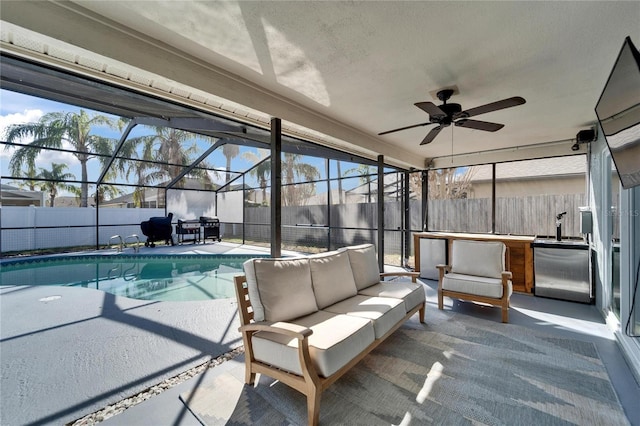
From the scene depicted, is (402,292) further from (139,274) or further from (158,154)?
(158,154)

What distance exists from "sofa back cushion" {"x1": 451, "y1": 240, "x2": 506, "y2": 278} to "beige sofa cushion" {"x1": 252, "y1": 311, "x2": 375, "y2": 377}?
2452mm

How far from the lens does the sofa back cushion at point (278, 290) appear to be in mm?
2238

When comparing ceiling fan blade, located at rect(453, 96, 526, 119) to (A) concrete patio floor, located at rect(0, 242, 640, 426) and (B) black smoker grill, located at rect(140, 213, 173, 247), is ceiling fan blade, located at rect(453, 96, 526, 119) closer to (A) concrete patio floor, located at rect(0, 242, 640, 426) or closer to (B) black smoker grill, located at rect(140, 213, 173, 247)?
(A) concrete patio floor, located at rect(0, 242, 640, 426)

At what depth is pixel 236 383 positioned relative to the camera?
220cm

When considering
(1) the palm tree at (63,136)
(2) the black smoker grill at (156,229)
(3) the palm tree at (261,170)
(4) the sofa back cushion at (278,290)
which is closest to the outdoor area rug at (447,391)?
(4) the sofa back cushion at (278,290)

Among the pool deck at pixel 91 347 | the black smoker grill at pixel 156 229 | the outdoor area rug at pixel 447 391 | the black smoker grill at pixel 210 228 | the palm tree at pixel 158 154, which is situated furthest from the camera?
the palm tree at pixel 158 154

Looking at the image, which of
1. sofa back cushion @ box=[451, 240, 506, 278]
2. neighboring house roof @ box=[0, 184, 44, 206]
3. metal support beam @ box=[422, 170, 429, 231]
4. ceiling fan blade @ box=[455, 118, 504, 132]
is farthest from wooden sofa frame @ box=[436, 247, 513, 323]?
neighboring house roof @ box=[0, 184, 44, 206]

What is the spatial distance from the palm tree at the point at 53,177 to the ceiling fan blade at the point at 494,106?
42.0 ft

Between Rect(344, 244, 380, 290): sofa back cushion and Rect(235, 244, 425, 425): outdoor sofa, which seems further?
Rect(344, 244, 380, 290): sofa back cushion

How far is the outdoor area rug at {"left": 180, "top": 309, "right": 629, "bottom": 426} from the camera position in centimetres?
183

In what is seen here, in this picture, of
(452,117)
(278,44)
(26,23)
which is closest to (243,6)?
(278,44)

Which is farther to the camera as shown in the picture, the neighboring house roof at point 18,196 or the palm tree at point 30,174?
the palm tree at point 30,174

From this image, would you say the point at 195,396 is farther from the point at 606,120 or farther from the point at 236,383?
the point at 606,120

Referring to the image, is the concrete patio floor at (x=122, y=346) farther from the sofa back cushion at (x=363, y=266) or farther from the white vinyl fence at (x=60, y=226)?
the white vinyl fence at (x=60, y=226)
